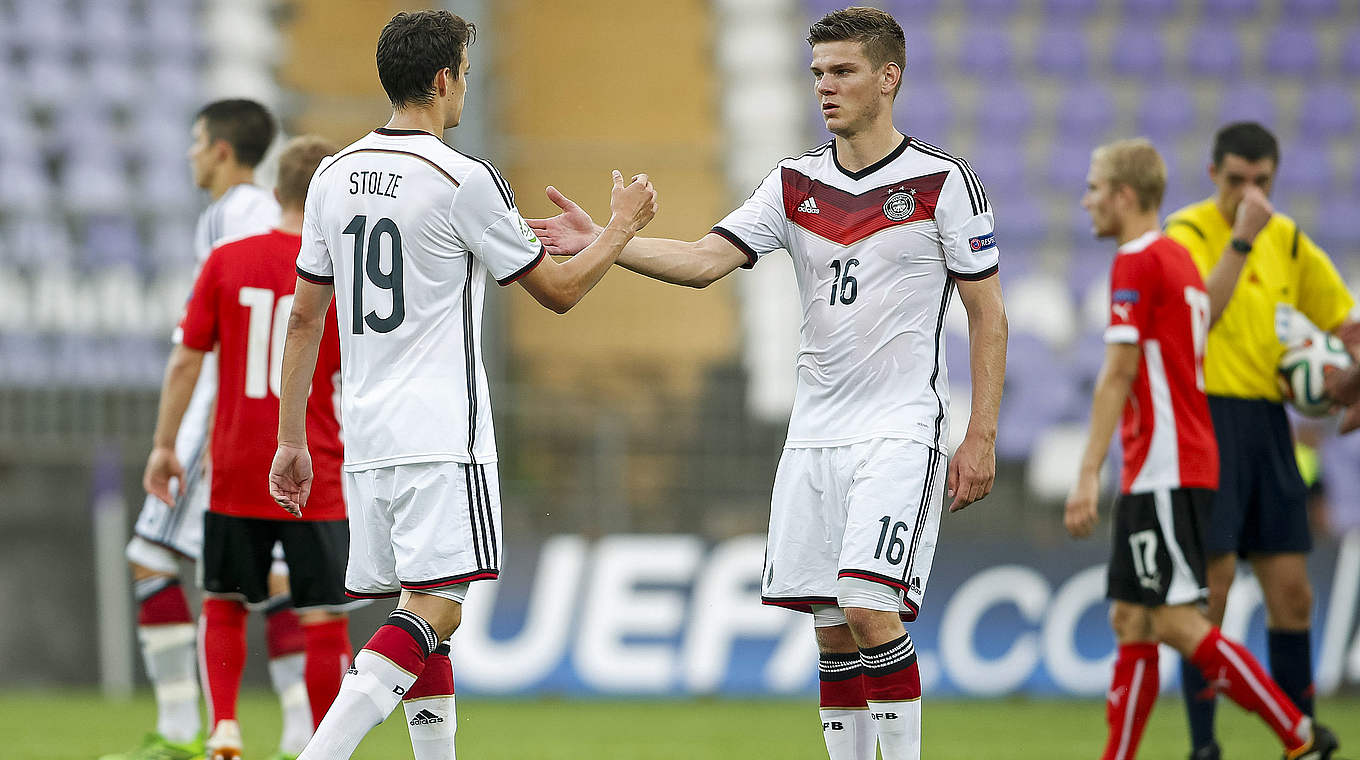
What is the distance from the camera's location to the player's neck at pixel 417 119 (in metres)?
4.52

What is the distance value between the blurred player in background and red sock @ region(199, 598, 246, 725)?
397 mm

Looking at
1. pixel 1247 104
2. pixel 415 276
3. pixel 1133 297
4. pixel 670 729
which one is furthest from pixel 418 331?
pixel 1247 104

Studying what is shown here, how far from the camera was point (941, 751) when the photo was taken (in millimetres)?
7953

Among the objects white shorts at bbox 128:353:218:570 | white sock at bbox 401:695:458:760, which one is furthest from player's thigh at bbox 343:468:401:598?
white shorts at bbox 128:353:218:570

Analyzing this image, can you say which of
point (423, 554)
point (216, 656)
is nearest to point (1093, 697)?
point (216, 656)

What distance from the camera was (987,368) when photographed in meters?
4.82

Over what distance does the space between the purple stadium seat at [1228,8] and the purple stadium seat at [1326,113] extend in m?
1.15

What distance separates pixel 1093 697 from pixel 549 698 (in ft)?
11.4

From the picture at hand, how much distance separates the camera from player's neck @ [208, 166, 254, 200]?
6.52 m

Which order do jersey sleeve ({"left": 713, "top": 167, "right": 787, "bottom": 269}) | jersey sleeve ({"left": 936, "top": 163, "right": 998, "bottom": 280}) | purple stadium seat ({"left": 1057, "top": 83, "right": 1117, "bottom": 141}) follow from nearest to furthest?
jersey sleeve ({"left": 936, "top": 163, "right": 998, "bottom": 280})
jersey sleeve ({"left": 713, "top": 167, "right": 787, "bottom": 269})
purple stadium seat ({"left": 1057, "top": 83, "right": 1117, "bottom": 141})

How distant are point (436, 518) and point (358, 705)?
512 millimetres

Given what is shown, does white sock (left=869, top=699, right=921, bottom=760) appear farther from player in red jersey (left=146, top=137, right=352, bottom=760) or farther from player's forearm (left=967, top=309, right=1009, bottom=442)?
player in red jersey (left=146, top=137, right=352, bottom=760)

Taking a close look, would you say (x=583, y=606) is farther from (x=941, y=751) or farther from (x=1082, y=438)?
(x=1082, y=438)

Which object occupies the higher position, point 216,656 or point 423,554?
point 423,554
